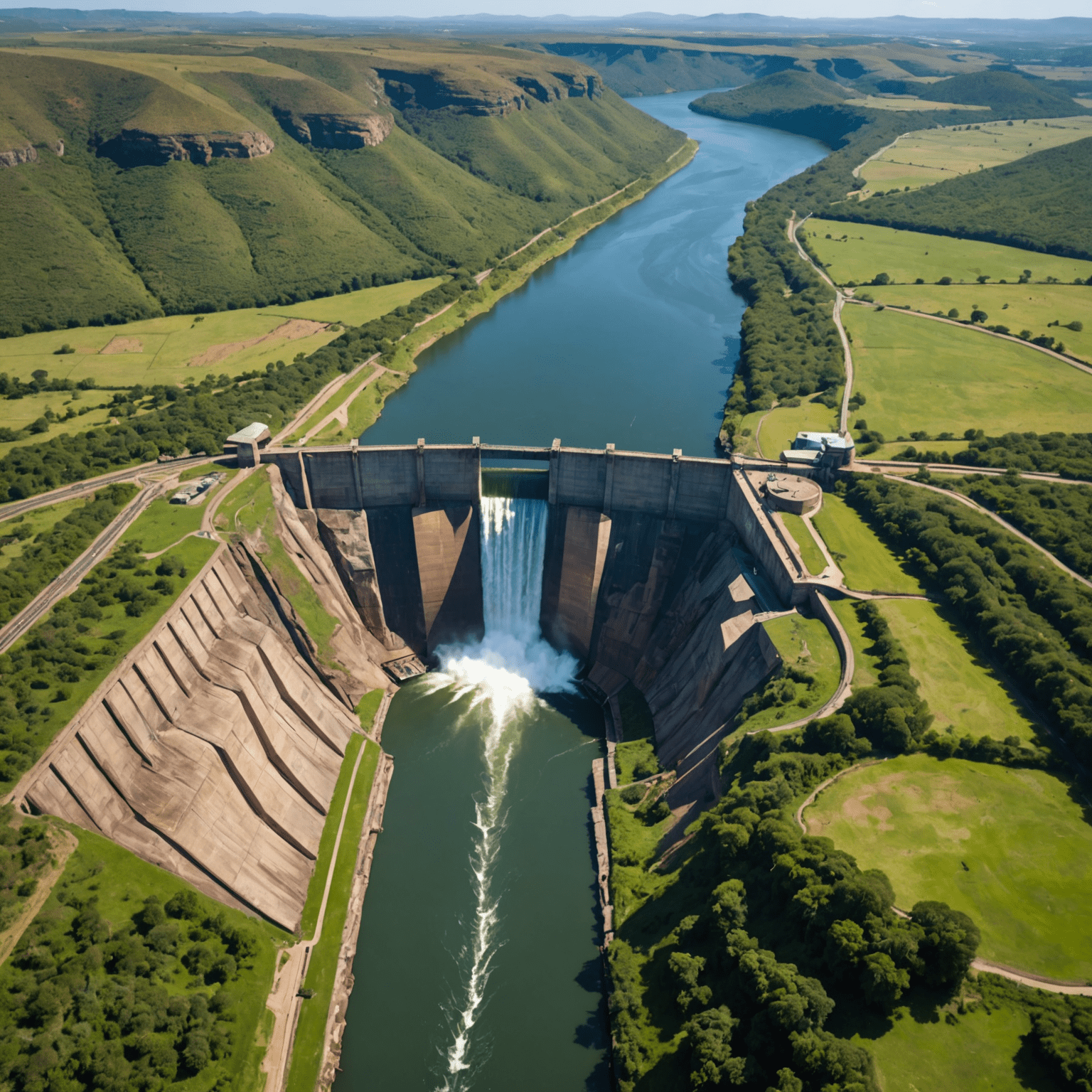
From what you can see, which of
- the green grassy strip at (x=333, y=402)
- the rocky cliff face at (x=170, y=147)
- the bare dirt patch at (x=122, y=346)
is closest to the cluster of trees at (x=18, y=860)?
the green grassy strip at (x=333, y=402)

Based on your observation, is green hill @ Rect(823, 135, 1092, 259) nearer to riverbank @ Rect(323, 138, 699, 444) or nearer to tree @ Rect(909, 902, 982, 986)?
riverbank @ Rect(323, 138, 699, 444)

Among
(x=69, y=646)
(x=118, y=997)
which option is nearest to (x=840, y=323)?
(x=69, y=646)

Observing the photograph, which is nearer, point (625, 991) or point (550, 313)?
point (625, 991)

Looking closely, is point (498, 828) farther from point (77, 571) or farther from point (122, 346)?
point (122, 346)

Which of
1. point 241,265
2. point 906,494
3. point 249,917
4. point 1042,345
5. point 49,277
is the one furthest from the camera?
point 241,265

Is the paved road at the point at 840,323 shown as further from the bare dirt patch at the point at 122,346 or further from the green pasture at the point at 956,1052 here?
the bare dirt patch at the point at 122,346

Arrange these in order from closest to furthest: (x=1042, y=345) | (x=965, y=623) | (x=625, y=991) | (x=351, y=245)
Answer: (x=625, y=991) → (x=965, y=623) → (x=1042, y=345) → (x=351, y=245)

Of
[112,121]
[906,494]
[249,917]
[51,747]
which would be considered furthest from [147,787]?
[112,121]

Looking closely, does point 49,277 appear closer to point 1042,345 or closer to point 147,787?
point 147,787

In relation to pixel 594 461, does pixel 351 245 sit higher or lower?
lower
